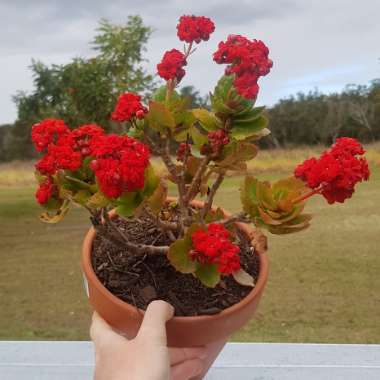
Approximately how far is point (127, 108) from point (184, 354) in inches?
8.9

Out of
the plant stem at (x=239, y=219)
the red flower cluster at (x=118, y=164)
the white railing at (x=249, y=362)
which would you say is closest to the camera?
the red flower cluster at (x=118, y=164)

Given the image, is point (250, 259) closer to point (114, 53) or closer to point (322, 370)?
point (322, 370)

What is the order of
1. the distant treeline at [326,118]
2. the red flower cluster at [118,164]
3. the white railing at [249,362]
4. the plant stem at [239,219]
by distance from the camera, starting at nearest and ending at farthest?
the red flower cluster at [118,164], the plant stem at [239,219], the white railing at [249,362], the distant treeline at [326,118]

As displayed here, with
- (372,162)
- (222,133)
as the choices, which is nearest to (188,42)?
(222,133)

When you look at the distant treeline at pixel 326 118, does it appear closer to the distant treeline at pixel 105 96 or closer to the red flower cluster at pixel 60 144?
the distant treeline at pixel 105 96

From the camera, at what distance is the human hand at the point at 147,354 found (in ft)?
1.51

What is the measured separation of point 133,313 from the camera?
515mm

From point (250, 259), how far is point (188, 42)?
0.73ft

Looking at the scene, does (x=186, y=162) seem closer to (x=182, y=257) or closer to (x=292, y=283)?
(x=182, y=257)

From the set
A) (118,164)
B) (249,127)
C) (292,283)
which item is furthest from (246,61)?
(292,283)

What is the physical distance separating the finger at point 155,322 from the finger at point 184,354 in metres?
0.05

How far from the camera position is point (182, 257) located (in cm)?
49

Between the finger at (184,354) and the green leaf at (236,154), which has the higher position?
the green leaf at (236,154)

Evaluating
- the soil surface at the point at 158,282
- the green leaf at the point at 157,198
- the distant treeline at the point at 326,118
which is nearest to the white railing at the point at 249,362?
the soil surface at the point at 158,282
